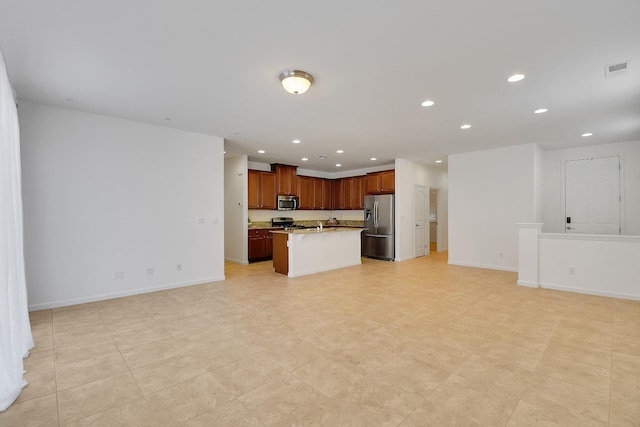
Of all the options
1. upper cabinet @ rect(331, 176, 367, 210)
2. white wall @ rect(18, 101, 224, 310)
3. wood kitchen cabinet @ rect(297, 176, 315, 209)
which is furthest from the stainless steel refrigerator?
white wall @ rect(18, 101, 224, 310)

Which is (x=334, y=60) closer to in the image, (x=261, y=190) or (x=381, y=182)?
(x=261, y=190)

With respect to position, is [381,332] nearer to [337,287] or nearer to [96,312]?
[337,287]

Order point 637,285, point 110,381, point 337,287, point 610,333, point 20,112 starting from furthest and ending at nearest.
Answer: point 337,287 → point 637,285 → point 20,112 → point 610,333 → point 110,381

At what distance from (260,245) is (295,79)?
5492mm

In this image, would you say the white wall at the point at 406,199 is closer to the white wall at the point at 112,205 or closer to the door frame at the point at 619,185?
the door frame at the point at 619,185

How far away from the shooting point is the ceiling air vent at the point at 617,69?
2.85m

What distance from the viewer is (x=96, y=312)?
3.81m


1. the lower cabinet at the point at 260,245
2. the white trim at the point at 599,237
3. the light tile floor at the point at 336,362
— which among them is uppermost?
the white trim at the point at 599,237

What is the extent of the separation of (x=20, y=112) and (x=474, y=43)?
5.49 metres

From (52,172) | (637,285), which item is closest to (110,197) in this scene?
(52,172)

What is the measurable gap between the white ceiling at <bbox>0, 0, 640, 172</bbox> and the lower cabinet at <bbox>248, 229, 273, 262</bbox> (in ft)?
11.4

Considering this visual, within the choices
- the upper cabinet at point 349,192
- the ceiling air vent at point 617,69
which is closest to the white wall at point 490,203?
the upper cabinet at point 349,192

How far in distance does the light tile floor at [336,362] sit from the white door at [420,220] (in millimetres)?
4158

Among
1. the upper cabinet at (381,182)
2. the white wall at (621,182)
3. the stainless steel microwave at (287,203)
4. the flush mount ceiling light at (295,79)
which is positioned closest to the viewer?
the flush mount ceiling light at (295,79)
